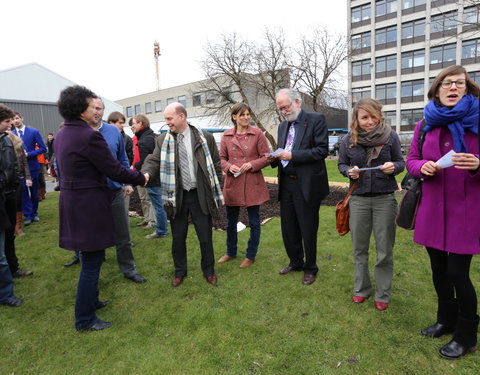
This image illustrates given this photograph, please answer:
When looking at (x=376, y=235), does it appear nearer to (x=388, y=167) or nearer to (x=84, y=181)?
(x=388, y=167)

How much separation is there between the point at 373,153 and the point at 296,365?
198cm

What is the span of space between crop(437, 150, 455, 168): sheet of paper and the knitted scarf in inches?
29.8

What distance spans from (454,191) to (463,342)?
3.81 feet

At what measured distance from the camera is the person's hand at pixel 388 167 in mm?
2982

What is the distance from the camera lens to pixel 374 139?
3.10 metres

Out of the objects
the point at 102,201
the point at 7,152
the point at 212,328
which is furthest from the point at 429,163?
the point at 7,152

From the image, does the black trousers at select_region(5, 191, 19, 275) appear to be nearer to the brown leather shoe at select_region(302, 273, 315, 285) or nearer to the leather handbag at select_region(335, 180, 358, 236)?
the brown leather shoe at select_region(302, 273, 315, 285)

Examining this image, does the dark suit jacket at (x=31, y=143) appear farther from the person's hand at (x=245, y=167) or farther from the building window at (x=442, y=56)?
the building window at (x=442, y=56)

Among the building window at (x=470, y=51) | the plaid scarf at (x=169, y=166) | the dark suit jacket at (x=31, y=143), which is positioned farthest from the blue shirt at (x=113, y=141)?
the building window at (x=470, y=51)

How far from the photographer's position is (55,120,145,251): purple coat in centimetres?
279

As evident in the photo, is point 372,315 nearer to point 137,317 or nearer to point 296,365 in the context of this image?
point 296,365

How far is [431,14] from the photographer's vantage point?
38.2 m

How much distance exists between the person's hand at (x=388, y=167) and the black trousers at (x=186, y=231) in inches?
80.1

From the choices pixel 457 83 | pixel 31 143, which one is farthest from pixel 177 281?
pixel 31 143
